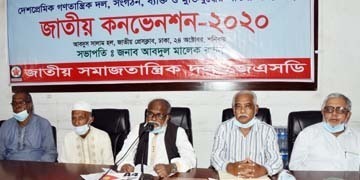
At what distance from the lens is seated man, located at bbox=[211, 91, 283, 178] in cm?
269

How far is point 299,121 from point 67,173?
1.76 meters

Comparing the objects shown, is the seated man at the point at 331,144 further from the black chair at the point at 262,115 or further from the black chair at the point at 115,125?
the black chair at the point at 115,125

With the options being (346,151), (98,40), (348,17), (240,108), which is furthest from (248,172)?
(98,40)

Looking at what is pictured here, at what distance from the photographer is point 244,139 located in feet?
9.08

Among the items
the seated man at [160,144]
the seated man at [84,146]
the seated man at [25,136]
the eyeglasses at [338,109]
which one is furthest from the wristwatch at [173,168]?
the seated man at [25,136]

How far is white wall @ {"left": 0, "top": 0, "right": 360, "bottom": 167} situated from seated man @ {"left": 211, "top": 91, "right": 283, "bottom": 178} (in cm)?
108

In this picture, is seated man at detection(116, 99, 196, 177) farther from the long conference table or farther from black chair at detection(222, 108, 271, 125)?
black chair at detection(222, 108, 271, 125)

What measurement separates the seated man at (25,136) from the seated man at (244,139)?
61.5 inches

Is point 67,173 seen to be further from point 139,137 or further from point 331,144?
point 331,144

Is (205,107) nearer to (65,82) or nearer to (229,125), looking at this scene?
(229,125)

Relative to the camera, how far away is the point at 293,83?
370 cm

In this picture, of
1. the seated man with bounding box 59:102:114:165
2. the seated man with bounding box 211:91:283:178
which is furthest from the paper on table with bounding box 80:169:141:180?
the seated man with bounding box 59:102:114:165

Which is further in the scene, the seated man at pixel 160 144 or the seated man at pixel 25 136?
the seated man at pixel 25 136

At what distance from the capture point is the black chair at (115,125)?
3.40 metres
